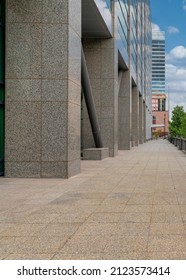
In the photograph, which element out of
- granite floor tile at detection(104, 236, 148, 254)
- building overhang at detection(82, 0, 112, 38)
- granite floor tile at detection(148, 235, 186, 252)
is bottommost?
granite floor tile at detection(104, 236, 148, 254)

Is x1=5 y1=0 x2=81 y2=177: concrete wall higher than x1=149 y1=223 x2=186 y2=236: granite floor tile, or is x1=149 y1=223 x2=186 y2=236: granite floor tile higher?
x1=5 y1=0 x2=81 y2=177: concrete wall

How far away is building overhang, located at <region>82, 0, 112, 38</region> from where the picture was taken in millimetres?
22737

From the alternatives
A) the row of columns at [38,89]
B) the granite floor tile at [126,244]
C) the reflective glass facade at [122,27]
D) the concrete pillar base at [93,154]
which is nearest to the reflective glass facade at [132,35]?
the reflective glass facade at [122,27]

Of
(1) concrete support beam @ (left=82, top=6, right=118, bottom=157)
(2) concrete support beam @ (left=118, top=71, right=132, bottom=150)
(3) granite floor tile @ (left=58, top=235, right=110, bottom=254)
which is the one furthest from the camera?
(2) concrete support beam @ (left=118, top=71, right=132, bottom=150)

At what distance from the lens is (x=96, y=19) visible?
24969 mm

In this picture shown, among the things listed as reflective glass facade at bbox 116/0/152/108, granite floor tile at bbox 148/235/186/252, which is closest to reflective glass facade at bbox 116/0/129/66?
reflective glass facade at bbox 116/0/152/108

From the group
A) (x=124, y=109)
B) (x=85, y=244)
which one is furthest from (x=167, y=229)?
(x=124, y=109)

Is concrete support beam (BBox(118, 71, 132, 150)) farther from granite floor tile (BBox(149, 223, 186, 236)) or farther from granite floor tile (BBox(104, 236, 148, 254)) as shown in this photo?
granite floor tile (BBox(104, 236, 148, 254))

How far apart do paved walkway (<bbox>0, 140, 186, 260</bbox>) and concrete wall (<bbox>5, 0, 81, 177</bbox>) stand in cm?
150

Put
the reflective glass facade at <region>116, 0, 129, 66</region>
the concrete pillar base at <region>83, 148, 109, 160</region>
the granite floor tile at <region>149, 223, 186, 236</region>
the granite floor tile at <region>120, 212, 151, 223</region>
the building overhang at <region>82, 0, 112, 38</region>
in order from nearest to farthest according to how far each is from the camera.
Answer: the granite floor tile at <region>149, 223, 186, 236</region> → the granite floor tile at <region>120, 212, 151, 223</region> → the building overhang at <region>82, 0, 112, 38</region> → the concrete pillar base at <region>83, 148, 109, 160</region> → the reflective glass facade at <region>116, 0, 129, 66</region>

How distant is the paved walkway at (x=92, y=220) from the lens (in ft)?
18.9

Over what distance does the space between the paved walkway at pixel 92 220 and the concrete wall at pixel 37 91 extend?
1497 millimetres

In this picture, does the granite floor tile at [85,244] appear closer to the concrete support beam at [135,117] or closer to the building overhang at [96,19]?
the building overhang at [96,19]
